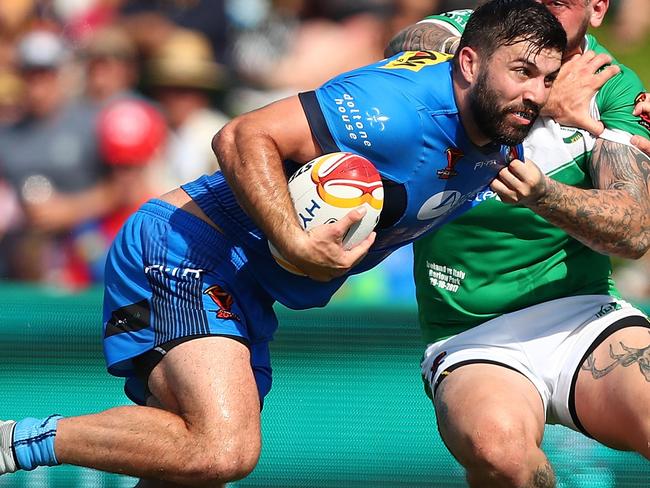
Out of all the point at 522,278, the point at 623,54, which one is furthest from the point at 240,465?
the point at 623,54

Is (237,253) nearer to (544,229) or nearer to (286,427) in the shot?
(544,229)

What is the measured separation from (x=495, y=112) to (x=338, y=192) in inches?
25.8

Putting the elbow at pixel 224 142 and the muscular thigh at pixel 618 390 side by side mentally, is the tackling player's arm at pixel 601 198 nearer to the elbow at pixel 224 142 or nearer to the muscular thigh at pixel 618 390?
the muscular thigh at pixel 618 390

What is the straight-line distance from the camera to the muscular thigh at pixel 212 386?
3951 millimetres

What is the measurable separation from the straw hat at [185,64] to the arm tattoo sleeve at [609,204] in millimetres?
4578

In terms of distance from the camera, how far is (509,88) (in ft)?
13.0

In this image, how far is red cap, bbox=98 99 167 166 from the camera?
791cm

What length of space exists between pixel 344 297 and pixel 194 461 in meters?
3.24

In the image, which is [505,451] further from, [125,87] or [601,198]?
[125,87]

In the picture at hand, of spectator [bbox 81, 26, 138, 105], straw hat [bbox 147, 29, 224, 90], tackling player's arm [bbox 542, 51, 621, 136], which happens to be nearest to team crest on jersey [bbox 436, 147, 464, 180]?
tackling player's arm [bbox 542, 51, 621, 136]

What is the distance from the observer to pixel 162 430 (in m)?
3.99

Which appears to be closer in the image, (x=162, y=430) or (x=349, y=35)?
(x=162, y=430)

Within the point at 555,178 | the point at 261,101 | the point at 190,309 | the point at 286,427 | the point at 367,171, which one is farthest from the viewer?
the point at 261,101

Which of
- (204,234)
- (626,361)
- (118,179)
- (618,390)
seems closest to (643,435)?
(618,390)
